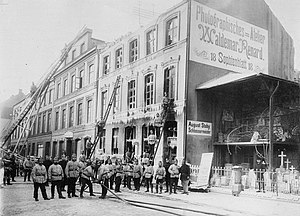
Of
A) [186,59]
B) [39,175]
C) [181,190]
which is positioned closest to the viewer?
[39,175]

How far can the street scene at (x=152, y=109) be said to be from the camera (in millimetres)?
4207

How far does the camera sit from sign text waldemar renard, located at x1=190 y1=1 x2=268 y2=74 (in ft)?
18.4

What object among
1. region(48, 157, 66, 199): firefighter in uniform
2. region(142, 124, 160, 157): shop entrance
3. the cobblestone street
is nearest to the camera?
the cobblestone street

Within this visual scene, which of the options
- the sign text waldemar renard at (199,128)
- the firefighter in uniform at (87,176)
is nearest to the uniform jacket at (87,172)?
the firefighter in uniform at (87,176)

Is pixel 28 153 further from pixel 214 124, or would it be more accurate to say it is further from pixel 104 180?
pixel 214 124

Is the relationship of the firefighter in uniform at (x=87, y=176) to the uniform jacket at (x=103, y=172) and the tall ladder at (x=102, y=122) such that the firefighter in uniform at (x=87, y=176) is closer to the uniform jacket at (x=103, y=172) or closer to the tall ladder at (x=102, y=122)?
the uniform jacket at (x=103, y=172)

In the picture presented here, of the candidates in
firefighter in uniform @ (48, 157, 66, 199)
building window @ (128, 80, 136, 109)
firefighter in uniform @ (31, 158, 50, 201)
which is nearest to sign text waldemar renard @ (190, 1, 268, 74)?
building window @ (128, 80, 136, 109)

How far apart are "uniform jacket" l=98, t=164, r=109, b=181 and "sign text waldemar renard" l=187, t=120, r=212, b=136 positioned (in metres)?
1.49

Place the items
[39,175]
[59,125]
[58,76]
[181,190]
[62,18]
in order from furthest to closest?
1. [181,190]
2. [59,125]
3. [39,175]
4. [58,76]
5. [62,18]

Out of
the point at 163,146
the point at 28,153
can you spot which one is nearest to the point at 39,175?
the point at 28,153

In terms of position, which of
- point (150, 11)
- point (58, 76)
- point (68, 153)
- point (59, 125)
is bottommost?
point (68, 153)

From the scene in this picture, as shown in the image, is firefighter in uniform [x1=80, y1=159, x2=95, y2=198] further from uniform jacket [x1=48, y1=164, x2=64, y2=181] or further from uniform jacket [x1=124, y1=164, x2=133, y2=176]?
uniform jacket [x1=124, y1=164, x2=133, y2=176]

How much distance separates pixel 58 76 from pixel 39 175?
1416mm

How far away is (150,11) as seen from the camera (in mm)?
4691
